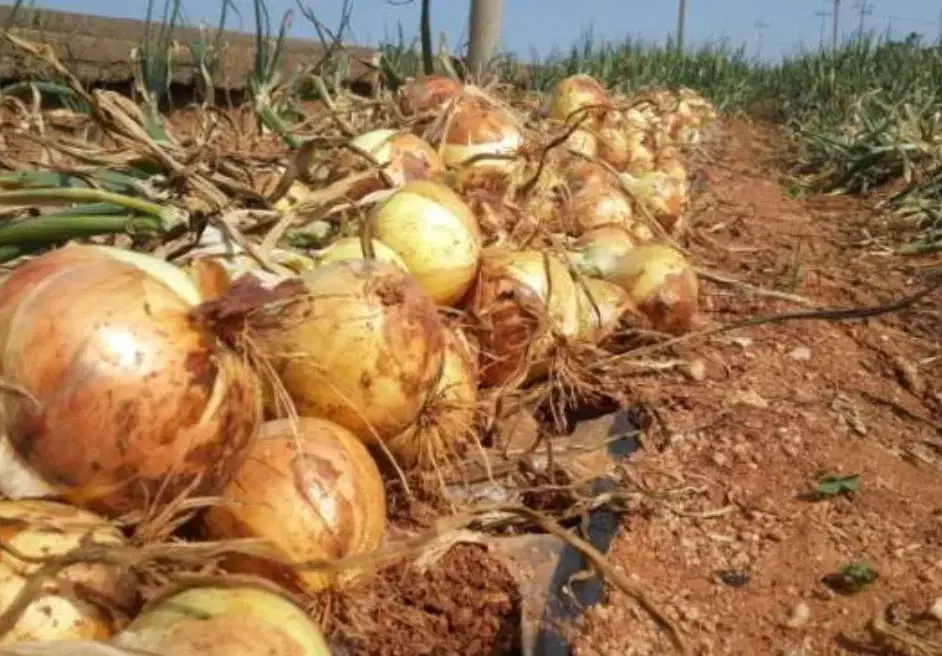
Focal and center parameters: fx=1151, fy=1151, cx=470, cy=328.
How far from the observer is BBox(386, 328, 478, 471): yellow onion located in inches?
72.6

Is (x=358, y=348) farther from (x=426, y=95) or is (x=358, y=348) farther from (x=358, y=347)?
(x=426, y=95)

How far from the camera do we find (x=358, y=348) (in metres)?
1.59

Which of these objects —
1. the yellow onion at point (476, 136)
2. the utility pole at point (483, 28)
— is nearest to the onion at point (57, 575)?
the yellow onion at point (476, 136)

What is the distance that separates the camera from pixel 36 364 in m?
1.13

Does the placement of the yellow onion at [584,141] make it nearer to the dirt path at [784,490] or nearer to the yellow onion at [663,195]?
the yellow onion at [663,195]

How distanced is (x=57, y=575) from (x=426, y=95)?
7.46ft

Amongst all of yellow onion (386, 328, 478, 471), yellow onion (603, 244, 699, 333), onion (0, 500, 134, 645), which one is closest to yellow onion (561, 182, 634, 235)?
yellow onion (603, 244, 699, 333)

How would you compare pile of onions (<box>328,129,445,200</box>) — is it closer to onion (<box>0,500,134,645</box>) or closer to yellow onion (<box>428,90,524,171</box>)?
yellow onion (<box>428,90,524,171</box>)

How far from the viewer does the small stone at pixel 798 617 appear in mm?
1892

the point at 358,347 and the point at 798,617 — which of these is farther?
the point at 798,617

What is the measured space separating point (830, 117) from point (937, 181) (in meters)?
5.17

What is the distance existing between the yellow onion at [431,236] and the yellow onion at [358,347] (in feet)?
1.40

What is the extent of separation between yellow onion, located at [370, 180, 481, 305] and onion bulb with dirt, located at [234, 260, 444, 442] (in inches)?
16.7

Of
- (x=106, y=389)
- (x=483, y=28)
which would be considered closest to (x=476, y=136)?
(x=106, y=389)
